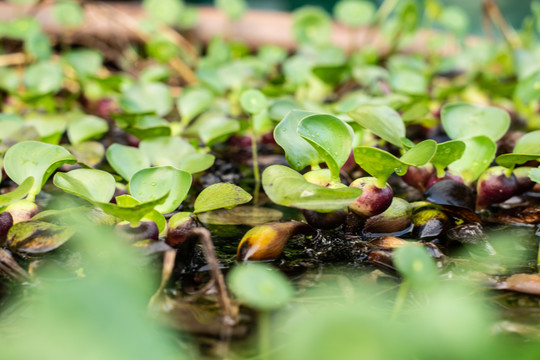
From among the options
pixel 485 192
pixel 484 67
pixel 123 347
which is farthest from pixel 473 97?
pixel 123 347

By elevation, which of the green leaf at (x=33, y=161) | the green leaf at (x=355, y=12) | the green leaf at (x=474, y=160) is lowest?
the green leaf at (x=33, y=161)

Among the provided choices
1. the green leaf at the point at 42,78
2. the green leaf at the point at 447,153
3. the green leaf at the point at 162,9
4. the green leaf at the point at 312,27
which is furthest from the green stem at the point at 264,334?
the green leaf at the point at 162,9

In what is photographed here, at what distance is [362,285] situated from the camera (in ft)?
1.73

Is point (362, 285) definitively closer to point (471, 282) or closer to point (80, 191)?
point (471, 282)

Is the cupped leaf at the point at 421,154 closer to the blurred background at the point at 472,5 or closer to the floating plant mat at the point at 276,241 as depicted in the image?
the floating plant mat at the point at 276,241

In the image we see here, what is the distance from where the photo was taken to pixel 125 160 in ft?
2.43

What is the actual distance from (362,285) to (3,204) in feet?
1.26

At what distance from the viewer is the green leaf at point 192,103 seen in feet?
3.56

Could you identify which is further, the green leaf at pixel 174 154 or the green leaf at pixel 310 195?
the green leaf at pixel 174 154

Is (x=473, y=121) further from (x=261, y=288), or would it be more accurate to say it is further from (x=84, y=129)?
(x=84, y=129)

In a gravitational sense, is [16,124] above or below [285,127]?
below

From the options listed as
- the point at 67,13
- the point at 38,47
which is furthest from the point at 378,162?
the point at 67,13

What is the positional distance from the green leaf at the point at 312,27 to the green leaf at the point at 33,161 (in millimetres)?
1239

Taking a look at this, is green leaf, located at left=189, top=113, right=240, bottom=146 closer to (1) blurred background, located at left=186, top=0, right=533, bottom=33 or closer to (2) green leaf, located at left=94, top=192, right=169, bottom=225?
(2) green leaf, located at left=94, top=192, right=169, bottom=225
